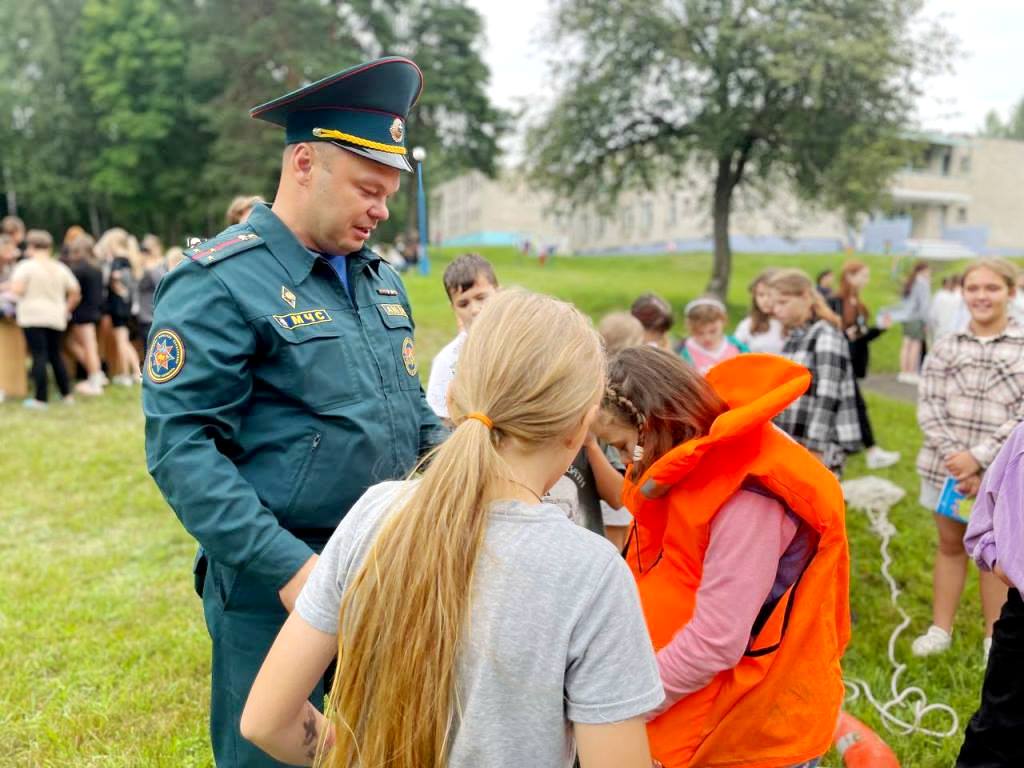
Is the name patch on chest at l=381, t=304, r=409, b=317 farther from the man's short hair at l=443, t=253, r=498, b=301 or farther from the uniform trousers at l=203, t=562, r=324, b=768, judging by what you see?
the man's short hair at l=443, t=253, r=498, b=301

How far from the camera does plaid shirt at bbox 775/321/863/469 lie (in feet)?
14.2

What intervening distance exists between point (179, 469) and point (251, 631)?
0.50 meters

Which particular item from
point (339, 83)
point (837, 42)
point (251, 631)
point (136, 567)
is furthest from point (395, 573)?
point (837, 42)

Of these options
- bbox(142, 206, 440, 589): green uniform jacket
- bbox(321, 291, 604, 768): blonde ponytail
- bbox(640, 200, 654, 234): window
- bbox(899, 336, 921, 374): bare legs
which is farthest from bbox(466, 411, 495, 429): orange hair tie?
bbox(640, 200, 654, 234): window

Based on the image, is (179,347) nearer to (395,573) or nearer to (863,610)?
(395,573)

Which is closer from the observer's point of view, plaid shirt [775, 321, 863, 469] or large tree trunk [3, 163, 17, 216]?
plaid shirt [775, 321, 863, 469]

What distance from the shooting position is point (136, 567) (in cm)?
530

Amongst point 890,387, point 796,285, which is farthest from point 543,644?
point 890,387

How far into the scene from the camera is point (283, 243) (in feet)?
6.63

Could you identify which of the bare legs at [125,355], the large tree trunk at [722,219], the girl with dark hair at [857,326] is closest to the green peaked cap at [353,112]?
the girl with dark hair at [857,326]

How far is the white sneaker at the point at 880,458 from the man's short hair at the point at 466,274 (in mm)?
5853

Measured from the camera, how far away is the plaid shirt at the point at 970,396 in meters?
3.91

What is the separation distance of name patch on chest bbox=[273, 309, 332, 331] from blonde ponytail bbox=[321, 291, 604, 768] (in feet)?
2.27

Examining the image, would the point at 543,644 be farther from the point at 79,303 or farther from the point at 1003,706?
the point at 79,303
